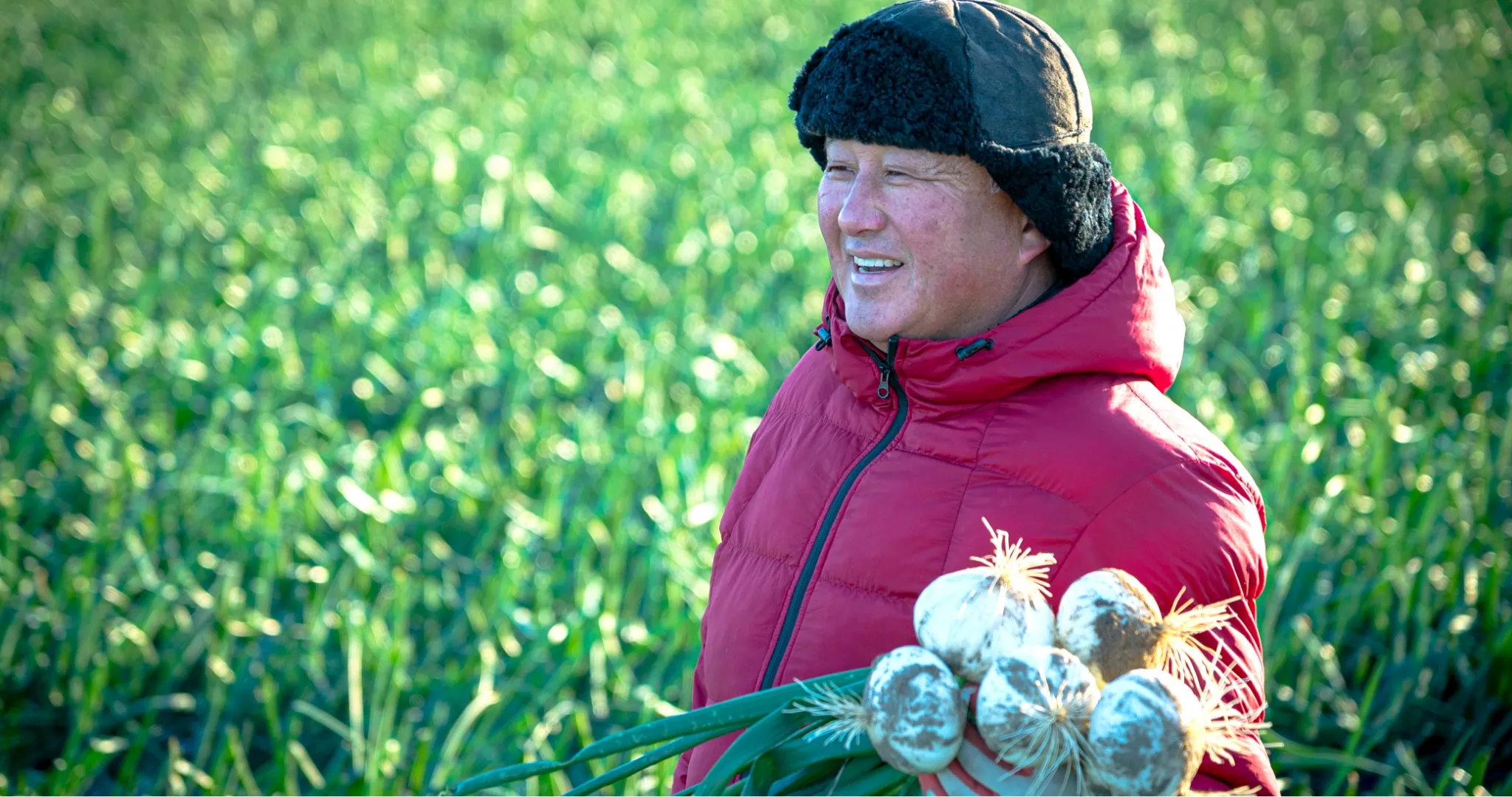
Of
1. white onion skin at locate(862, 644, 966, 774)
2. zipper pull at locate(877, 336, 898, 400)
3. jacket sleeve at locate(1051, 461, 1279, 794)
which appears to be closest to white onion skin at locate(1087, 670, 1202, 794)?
white onion skin at locate(862, 644, 966, 774)

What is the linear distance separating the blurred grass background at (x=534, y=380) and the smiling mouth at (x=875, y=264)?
4.33ft

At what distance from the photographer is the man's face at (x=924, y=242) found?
4.47ft

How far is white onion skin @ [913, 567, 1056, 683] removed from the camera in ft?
3.25

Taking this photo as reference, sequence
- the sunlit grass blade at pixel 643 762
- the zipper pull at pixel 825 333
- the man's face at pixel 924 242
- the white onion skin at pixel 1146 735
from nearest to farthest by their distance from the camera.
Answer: the white onion skin at pixel 1146 735
the sunlit grass blade at pixel 643 762
the man's face at pixel 924 242
the zipper pull at pixel 825 333

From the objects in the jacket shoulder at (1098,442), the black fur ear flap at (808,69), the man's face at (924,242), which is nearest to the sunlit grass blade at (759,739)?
the jacket shoulder at (1098,442)

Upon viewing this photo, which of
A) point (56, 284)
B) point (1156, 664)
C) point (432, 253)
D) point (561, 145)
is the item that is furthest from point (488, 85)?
point (1156, 664)

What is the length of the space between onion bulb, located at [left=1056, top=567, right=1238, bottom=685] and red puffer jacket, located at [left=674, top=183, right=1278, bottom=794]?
16cm

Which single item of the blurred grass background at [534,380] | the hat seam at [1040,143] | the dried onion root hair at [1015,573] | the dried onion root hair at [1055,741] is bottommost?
the blurred grass background at [534,380]

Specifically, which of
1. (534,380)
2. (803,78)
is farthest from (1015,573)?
(534,380)

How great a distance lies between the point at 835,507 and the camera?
4.54ft

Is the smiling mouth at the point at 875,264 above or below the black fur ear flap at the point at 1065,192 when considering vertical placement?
below

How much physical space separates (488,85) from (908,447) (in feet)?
20.5

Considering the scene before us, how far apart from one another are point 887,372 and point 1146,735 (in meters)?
0.60

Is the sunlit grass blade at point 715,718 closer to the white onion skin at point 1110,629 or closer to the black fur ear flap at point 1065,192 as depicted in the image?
the white onion skin at point 1110,629
